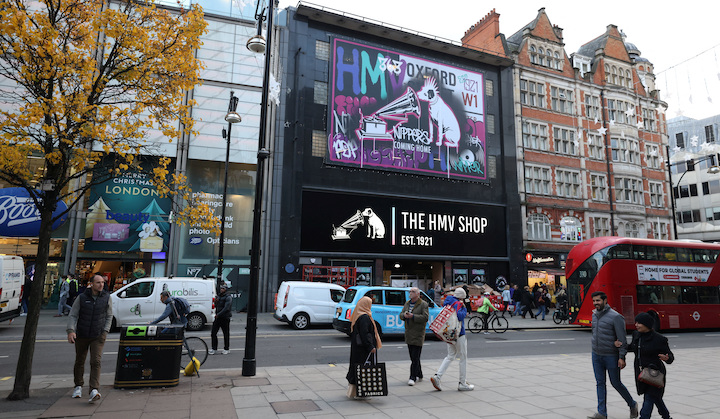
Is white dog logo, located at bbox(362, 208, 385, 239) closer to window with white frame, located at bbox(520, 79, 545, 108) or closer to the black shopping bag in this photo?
window with white frame, located at bbox(520, 79, 545, 108)

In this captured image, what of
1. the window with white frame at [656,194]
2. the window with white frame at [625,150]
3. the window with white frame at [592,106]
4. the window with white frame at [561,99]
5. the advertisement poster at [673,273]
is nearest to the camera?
the advertisement poster at [673,273]

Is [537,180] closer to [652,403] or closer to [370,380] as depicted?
[652,403]

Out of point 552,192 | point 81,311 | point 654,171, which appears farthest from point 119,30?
point 654,171

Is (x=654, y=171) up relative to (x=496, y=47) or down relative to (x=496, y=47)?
down

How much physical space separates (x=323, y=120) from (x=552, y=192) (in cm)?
1824

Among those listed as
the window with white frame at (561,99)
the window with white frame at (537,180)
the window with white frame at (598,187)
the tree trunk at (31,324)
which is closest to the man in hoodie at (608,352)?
the tree trunk at (31,324)

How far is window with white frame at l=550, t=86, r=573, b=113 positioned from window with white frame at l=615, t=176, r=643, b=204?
6974 millimetres

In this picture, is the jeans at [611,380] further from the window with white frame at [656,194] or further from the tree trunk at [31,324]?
the window with white frame at [656,194]

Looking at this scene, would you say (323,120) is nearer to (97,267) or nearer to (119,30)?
(97,267)

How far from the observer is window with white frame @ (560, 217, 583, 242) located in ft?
105

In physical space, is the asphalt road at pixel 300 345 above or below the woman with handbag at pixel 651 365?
below

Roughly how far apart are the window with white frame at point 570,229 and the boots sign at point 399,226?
519 cm

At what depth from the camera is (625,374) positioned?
988 cm

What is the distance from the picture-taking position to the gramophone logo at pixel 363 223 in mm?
25391
